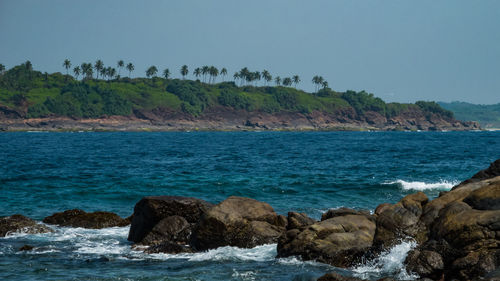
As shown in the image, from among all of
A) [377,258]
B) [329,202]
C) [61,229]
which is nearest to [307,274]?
[377,258]

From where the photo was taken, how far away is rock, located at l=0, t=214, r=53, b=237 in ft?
65.0

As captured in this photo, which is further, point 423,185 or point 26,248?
point 423,185

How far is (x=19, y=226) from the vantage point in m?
20.1

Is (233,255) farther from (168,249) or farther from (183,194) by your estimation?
(183,194)

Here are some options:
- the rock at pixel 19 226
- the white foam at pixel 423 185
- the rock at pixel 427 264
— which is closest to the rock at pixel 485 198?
the rock at pixel 427 264

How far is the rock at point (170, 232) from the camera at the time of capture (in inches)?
714

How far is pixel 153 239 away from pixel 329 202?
12.5 metres

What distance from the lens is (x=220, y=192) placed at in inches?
1230

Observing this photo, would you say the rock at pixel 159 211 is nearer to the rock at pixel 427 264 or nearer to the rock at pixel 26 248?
the rock at pixel 26 248

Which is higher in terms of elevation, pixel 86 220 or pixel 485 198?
pixel 485 198

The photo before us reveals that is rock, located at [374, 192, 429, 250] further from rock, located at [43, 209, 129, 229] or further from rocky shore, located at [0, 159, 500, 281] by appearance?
rock, located at [43, 209, 129, 229]

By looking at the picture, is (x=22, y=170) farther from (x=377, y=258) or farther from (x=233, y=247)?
(x=377, y=258)

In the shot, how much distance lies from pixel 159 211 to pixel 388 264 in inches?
349

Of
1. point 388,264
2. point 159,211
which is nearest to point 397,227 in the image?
point 388,264
